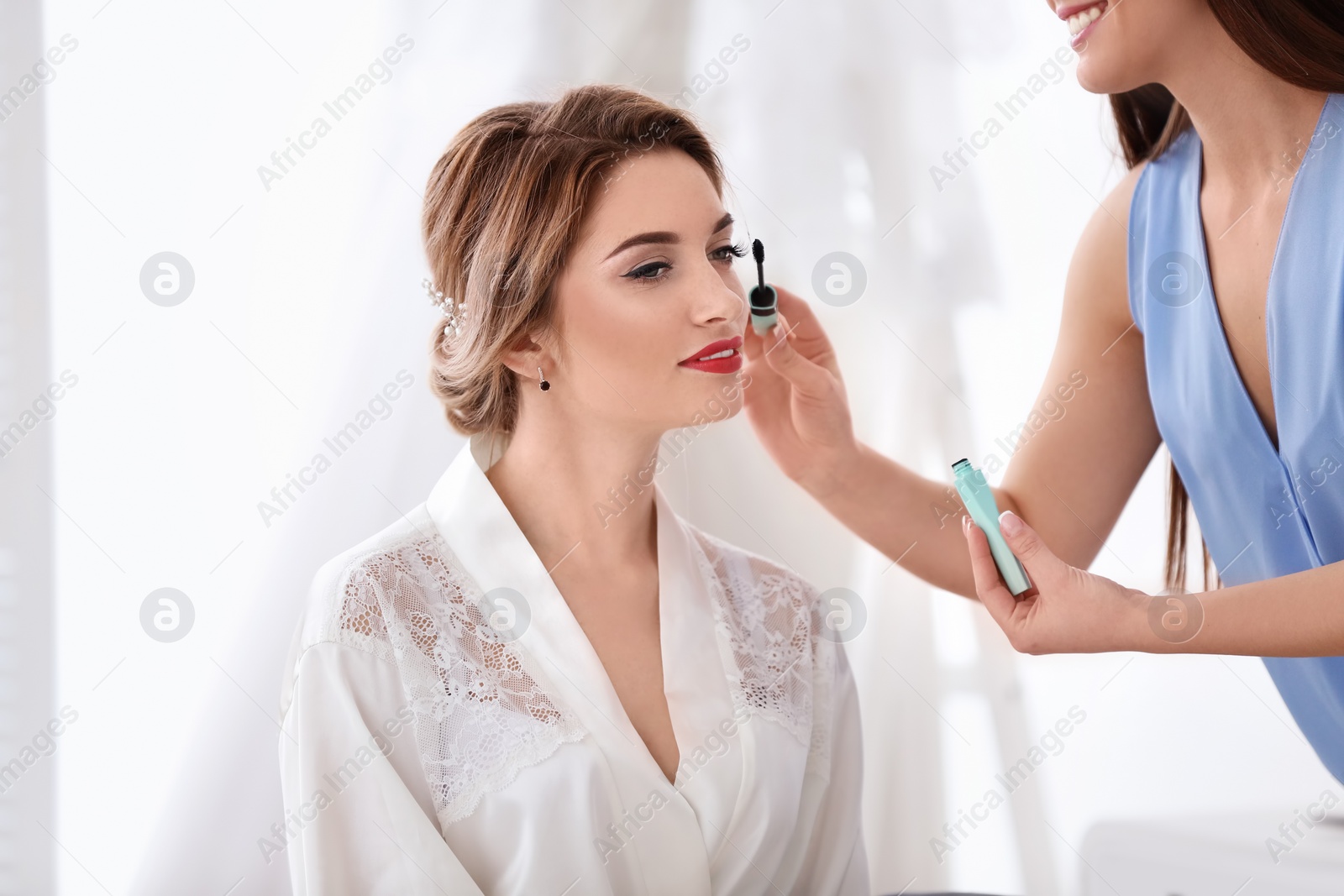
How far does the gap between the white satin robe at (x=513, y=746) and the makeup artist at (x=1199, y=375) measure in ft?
1.18

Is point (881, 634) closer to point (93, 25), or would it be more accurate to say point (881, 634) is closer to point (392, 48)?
point (392, 48)

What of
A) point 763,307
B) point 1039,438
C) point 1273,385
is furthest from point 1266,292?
point 763,307

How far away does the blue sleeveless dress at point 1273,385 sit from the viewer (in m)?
1.18

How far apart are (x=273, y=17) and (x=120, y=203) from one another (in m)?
0.35

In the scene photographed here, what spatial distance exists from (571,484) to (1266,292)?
89 centimetres

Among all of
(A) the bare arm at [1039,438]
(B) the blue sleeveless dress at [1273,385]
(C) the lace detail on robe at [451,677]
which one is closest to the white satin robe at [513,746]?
(C) the lace detail on robe at [451,677]

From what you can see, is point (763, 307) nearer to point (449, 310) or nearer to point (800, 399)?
point (800, 399)

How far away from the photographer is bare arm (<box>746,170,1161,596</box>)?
149 centimetres

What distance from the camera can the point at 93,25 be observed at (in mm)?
1304

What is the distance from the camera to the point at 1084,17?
124cm

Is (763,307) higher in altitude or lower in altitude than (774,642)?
higher

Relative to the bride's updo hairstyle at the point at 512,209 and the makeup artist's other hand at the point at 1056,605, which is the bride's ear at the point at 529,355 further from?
the makeup artist's other hand at the point at 1056,605

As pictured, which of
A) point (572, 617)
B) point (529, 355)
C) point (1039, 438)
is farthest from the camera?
point (1039, 438)

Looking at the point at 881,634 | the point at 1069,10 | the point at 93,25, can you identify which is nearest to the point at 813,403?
the point at 1069,10
